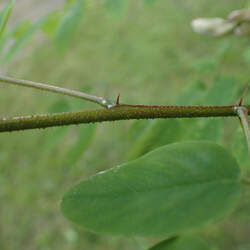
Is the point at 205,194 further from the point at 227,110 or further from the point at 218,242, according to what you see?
the point at 218,242

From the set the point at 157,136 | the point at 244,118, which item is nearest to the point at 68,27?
the point at 157,136

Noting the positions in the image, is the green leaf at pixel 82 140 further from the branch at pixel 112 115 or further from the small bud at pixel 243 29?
the small bud at pixel 243 29

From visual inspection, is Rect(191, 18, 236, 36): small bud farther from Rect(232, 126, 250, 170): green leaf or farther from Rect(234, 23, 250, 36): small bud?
Rect(232, 126, 250, 170): green leaf

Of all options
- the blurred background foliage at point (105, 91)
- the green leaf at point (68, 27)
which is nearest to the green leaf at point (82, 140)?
the blurred background foliage at point (105, 91)

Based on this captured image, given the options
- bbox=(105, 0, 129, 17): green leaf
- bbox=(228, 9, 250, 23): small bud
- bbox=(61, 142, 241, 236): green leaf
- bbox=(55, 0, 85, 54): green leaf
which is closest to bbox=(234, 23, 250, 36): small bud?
bbox=(228, 9, 250, 23): small bud

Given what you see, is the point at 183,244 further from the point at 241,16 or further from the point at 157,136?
the point at 241,16

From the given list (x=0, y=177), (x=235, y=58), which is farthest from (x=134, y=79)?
(x=0, y=177)
